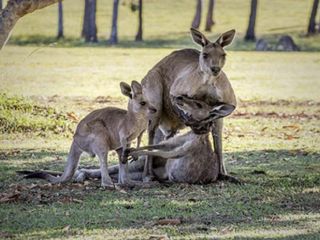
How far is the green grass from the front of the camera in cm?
5664

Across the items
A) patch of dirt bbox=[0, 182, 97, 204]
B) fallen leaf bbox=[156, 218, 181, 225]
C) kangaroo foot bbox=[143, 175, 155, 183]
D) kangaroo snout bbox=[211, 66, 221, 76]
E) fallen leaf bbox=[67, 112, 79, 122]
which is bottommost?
fallen leaf bbox=[67, 112, 79, 122]

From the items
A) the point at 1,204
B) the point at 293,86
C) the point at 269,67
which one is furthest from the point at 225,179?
the point at 269,67

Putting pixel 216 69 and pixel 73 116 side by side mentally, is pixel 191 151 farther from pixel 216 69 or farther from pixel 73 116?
pixel 73 116

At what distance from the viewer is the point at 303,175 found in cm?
1238

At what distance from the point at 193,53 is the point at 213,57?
3.95 feet

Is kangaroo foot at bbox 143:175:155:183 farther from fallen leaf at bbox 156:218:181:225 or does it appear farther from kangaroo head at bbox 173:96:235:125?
fallen leaf at bbox 156:218:181:225

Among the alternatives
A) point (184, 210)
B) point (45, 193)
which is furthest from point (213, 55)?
point (45, 193)

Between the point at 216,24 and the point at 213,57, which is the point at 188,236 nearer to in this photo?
the point at 213,57

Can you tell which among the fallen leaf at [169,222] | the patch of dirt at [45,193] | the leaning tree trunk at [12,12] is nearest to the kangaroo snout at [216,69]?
the patch of dirt at [45,193]

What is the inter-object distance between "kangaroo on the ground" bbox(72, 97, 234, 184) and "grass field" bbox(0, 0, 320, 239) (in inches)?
9.7

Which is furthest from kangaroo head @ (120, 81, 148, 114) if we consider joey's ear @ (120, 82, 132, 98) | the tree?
the tree

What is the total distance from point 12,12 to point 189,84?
2.33 metres

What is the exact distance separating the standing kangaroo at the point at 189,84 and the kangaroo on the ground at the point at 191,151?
24 centimetres

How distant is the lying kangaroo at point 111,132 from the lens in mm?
10781
